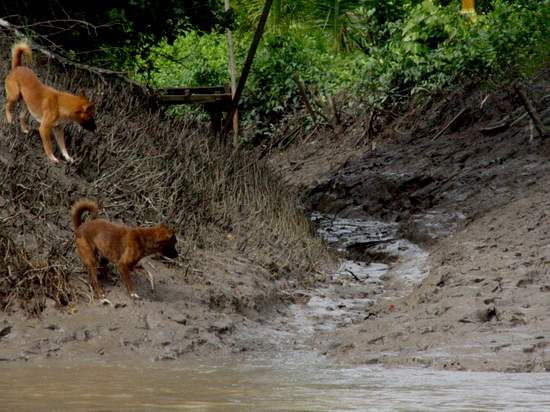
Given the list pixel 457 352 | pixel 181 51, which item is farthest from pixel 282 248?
pixel 181 51

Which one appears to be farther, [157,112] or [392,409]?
[157,112]

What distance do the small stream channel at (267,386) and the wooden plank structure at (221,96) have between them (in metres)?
9.98

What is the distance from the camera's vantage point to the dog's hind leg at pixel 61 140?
1240 cm

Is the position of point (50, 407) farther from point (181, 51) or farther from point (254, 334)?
point (181, 51)

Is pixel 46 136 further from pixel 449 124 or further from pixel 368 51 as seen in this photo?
pixel 368 51

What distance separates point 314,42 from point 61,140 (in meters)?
17.9

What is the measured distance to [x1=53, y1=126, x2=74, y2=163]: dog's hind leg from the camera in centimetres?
1240

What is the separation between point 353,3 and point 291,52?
2.04m

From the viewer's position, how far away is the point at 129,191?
41.5 feet

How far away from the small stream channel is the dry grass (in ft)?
5.19

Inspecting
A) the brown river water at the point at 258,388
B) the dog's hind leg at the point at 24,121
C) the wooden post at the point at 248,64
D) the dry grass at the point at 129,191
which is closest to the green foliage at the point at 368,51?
the wooden post at the point at 248,64

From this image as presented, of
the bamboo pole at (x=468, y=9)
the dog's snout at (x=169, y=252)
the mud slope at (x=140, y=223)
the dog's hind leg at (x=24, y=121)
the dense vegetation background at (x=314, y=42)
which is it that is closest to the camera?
the mud slope at (x=140, y=223)

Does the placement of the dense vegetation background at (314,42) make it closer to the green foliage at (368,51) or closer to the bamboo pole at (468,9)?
the green foliage at (368,51)

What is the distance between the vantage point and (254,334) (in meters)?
10.6
